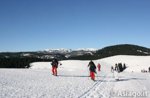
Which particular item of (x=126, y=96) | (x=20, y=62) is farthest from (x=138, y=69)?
(x=20, y=62)

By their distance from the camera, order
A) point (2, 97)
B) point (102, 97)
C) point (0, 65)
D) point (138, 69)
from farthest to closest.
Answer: point (0, 65) < point (138, 69) < point (102, 97) < point (2, 97)

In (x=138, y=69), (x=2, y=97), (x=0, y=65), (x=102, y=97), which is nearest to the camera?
(x=2, y=97)

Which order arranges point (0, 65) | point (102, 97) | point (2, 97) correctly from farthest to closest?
point (0, 65) < point (102, 97) < point (2, 97)

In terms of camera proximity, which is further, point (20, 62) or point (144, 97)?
point (20, 62)

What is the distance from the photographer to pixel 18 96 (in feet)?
48.3

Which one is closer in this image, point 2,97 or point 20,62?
point 2,97

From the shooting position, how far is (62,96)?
606 inches

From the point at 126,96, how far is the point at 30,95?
5.14m

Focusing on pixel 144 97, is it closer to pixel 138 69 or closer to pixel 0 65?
pixel 138 69

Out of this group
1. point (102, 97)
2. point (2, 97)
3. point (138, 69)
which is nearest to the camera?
point (2, 97)

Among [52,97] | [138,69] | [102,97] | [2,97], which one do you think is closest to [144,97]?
[102,97]

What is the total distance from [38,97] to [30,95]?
775 millimetres

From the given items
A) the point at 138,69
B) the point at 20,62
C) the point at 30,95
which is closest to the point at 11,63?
the point at 20,62

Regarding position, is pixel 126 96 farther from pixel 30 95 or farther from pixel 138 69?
pixel 138 69
